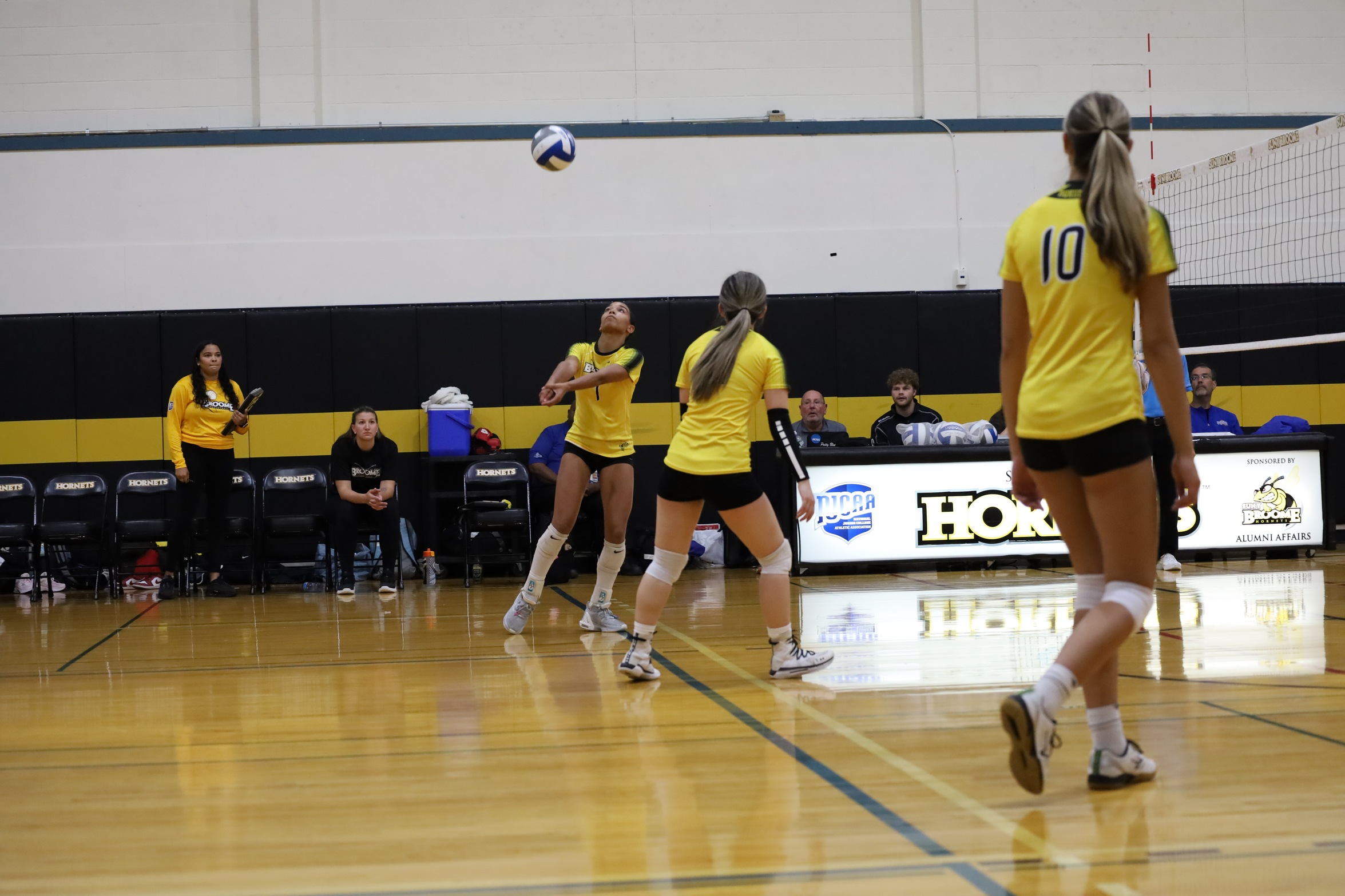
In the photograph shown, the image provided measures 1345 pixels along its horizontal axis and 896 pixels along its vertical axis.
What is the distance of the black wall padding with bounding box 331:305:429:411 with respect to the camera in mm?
11320

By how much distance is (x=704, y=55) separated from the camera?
39.9ft

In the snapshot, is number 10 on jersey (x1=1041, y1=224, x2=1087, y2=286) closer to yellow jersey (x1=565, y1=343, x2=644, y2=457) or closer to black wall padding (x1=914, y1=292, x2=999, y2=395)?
yellow jersey (x1=565, y1=343, x2=644, y2=457)

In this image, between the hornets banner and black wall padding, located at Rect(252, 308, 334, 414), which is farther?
black wall padding, located at Rect(252, 308, 334, 414)

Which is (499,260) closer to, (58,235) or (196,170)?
(196,170)

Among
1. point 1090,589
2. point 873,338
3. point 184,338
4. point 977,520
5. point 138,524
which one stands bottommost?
point 977,520

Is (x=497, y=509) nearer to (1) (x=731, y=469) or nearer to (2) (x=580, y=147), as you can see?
(2) (x=580, y=147)

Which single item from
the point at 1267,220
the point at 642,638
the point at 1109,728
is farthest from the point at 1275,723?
the point at 1267,220

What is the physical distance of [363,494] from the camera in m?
9.66

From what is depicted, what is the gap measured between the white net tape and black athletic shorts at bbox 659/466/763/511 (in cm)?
840

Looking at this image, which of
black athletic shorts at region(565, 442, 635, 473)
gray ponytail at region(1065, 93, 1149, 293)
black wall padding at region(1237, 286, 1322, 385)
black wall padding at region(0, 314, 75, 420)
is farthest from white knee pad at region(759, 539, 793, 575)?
black wall padding at region(1237, 286, 1322, 385)

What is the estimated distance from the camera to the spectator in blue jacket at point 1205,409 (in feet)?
34.3

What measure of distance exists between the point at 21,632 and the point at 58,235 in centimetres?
566

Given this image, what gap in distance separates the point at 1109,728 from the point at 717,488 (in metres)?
1.96

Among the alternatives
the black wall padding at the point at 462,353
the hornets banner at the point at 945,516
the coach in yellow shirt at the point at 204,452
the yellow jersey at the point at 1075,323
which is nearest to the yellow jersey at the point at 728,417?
the yellow jersey at the point at 1075,323
